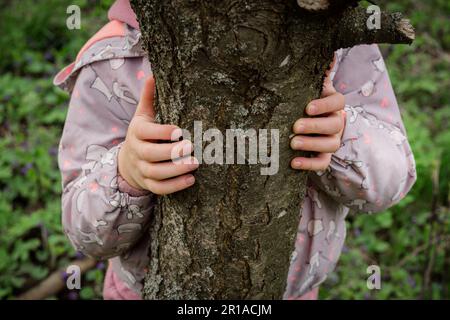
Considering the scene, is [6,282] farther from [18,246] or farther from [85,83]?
[85,83]

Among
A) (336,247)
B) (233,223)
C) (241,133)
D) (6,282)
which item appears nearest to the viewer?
(241,133)

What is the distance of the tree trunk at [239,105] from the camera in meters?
0.79

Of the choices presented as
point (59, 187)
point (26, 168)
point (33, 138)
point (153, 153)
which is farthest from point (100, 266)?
point (153, 153)

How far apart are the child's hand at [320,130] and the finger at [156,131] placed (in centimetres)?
21

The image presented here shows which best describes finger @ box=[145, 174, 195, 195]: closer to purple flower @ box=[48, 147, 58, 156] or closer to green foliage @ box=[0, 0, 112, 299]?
green foliage @ box=[0, 0, 112, 299]

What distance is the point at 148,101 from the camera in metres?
1.09

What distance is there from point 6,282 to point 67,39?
6.66 ft

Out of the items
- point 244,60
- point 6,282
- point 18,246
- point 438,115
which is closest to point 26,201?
point 18,246

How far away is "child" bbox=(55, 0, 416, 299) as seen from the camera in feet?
4.01

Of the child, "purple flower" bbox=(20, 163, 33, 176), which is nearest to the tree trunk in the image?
the child

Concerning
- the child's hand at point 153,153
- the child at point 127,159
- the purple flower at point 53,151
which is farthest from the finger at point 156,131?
the purple flower at point 53,151

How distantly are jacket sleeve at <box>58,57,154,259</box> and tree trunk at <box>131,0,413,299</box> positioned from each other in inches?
6.9

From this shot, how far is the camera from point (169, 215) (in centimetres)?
111

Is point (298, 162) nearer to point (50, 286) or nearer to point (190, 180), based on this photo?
point (190, 180)
